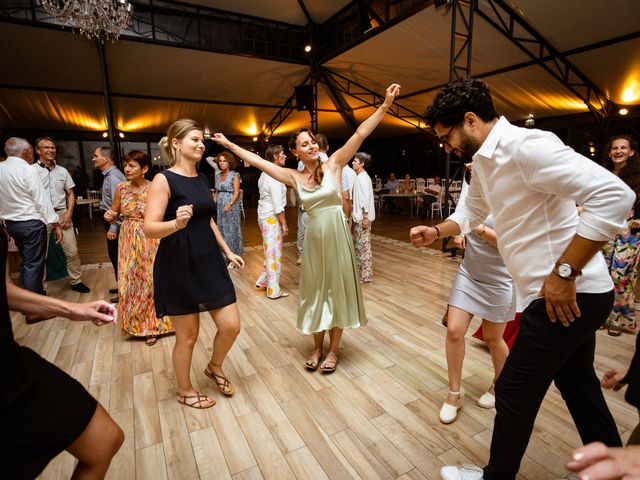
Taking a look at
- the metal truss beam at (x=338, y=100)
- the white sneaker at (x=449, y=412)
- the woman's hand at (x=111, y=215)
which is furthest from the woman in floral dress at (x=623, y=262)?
the metal truss beam at (x=338, y=100)

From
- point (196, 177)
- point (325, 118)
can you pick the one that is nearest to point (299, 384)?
point (196, 177)

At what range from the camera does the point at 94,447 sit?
101 cm

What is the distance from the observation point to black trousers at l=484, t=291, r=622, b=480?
1143 millimetres

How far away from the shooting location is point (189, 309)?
1952 mm

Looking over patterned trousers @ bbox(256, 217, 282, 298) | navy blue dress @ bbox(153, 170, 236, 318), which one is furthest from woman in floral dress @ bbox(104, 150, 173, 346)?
patterned trousers @ bbox(256, 217, 282, 298)

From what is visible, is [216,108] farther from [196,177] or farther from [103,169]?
[196,177]

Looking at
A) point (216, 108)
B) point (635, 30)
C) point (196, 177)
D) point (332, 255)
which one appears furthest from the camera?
point (216, 108)

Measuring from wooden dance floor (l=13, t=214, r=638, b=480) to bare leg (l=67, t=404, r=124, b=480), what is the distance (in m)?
0.77

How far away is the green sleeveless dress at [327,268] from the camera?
7.59 feet

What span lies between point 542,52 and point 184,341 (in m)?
8.42

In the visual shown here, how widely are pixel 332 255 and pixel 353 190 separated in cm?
220

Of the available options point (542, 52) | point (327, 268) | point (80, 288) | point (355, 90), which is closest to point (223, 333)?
point (327, 268)

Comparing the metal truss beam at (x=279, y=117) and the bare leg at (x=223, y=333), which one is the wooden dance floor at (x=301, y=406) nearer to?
the bare leg at (x=223, y=333)

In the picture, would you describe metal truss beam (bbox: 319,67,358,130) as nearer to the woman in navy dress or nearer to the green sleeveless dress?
the green sleeveless dress
